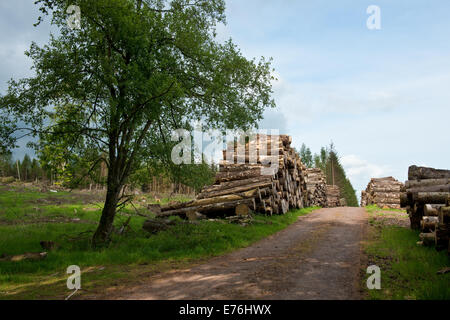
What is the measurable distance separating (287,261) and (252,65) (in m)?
8.06

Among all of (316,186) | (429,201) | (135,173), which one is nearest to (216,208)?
(135,173)

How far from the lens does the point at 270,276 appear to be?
6.11 metres

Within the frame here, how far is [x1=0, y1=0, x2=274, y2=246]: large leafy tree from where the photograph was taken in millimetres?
9414

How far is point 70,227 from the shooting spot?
44.9 feet

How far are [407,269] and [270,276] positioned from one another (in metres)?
2.98

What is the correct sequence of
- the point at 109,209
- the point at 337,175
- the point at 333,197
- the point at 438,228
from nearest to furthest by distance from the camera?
the point at 438,228 → the point at 109,209 → the point at 333,197 → the point at 337,175

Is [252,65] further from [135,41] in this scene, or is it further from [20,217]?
[20,217]

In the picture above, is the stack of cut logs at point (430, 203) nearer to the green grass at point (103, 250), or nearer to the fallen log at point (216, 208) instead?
the green grass at point (103, 250)

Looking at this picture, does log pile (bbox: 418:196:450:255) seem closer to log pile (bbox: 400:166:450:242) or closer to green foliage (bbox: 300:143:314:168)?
log pile (bbox: 400:166:450:242)

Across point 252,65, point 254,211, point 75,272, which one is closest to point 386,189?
point 254,211

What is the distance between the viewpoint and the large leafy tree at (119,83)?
9414 mm

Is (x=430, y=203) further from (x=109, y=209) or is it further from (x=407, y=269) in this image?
(x=109, y=209)

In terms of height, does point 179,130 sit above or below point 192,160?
above

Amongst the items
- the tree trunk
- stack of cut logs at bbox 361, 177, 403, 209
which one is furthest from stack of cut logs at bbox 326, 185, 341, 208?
the tree trunk
